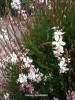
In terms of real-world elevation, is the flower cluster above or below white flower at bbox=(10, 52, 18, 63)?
above

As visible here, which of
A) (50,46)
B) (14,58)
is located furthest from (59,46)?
(14,58)

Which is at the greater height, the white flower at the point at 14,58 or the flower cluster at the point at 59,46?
the flower cluster at the point at 59,46

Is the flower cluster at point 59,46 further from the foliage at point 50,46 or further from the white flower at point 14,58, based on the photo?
the white flower at point 14,58

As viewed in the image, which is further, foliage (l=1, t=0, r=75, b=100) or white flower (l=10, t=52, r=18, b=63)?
white flower (l=10, t=52, r=18, b=63)

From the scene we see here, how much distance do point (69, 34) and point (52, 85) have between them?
0.51 metres

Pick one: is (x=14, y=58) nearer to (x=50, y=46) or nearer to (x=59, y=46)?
(x=50, y=46)

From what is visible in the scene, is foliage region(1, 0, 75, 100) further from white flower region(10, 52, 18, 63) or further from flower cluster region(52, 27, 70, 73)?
flower cluster region(52, 27, 70, 73)

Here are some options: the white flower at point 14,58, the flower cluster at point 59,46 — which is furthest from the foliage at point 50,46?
the flower cluster at point 59,46

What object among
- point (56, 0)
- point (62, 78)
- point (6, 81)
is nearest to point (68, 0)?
point (56, 0)

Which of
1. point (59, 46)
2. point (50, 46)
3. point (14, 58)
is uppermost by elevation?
point (59, 46)

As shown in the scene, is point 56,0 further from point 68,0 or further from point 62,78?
point 62,78

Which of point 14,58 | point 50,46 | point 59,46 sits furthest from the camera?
point 14,58

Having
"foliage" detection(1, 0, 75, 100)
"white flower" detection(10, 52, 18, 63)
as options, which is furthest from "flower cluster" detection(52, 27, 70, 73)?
"white flower" detection(10, 52, 18, 63)

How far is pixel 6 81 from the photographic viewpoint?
161 inches
